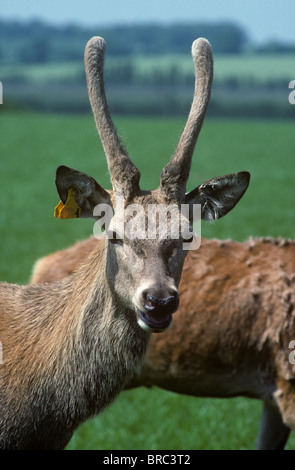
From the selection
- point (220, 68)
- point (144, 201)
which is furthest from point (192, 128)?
point (220, 68)

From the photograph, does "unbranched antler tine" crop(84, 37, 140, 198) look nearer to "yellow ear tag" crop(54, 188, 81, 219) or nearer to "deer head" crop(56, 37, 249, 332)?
"deer head" crop(56, 37, 249, 332)

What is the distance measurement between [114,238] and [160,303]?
0.49 meters

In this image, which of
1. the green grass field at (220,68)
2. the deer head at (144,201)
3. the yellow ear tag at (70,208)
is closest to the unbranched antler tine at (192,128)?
the deer head at (144,201)

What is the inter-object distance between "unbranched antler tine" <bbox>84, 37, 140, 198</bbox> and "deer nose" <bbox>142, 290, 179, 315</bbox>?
582 millimetres

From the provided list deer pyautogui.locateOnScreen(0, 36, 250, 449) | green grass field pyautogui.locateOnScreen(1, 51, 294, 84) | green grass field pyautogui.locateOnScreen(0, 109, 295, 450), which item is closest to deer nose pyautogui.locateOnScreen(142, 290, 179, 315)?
deer pyautogui.locateOnScreen(0, 36, 250, 449)

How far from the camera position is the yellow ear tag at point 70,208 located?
3.36m

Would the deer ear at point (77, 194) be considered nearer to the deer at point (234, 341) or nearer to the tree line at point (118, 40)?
the deer at point (234, 341)

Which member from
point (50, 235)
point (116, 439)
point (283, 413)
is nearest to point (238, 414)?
point (116, 439)

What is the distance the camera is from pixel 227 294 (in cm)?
493

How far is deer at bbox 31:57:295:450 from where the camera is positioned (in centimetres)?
479

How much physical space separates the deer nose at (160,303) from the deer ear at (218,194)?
28.1 inches

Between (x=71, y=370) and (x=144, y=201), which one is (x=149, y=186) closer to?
(x=71, y=370)

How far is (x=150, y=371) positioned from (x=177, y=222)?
74.4 inches

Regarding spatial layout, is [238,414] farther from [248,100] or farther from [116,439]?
[248,100]
